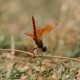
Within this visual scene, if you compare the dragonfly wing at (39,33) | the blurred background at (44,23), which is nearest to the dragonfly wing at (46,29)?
the dragonfly wing at (39,33)

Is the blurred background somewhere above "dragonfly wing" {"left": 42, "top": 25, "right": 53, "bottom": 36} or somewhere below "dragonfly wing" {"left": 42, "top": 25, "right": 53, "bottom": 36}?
above

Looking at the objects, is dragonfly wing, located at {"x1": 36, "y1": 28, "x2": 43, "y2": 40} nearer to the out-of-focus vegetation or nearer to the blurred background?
the out-of-focus vegetation

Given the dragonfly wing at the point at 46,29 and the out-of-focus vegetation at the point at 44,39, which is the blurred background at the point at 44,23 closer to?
the out-of-focus vegetation at the point at 44,39

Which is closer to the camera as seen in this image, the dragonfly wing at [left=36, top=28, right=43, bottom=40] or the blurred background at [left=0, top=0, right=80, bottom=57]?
the dragonfly wing at [left=36, top=28, right=43, bottom=40]

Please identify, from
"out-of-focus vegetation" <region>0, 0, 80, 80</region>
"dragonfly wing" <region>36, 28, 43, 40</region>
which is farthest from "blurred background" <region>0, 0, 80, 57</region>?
"dragonfly wing" <region>36, 28, 43, 40</region>

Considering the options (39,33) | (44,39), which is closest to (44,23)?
(44,39)

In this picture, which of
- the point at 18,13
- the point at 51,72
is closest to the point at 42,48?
the point at 51,72

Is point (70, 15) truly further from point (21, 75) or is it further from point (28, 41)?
point (21, 75)
